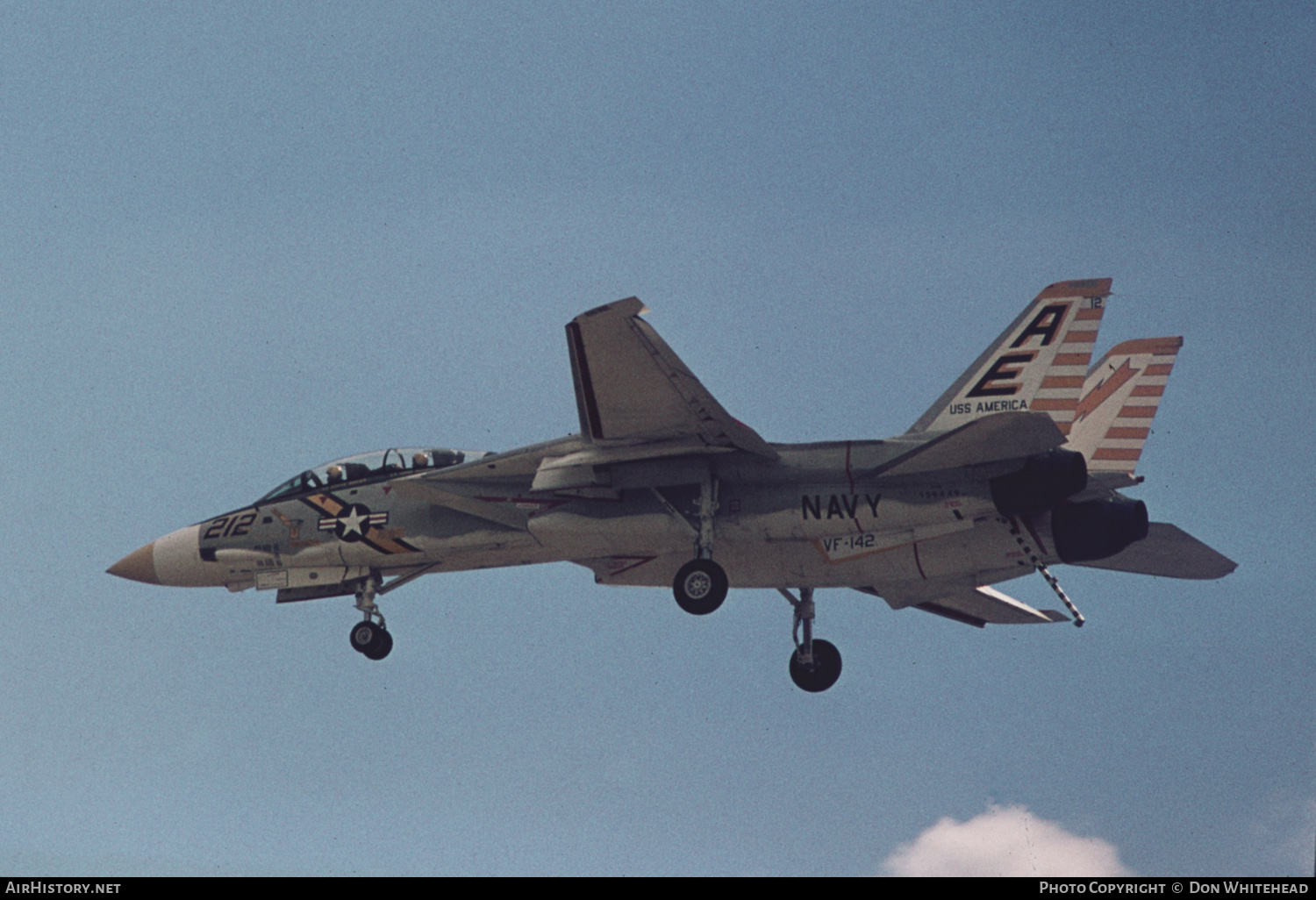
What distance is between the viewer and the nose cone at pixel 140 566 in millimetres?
26672

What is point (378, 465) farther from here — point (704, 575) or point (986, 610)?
point (986, 610)

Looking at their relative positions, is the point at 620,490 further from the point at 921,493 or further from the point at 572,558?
the point at 921,493

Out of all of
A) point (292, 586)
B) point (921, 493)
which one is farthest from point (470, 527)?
point (921, 493)

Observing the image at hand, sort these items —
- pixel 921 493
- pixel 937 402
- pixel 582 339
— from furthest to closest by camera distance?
pixel 937 402 < pixel 921 493 < pixel 582 339

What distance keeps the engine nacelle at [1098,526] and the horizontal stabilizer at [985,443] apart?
5.43ft

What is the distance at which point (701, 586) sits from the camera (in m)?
22.6

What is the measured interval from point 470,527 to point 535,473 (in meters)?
1.89

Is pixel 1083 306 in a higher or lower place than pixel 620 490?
higher

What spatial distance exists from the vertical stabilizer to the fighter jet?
3 centimetres

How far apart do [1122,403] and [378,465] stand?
11.7 meters

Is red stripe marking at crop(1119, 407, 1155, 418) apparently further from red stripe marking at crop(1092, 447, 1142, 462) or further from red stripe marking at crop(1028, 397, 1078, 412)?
red stripe marking at crop(1028, 397, 1078, 412)

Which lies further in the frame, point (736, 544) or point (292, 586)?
point (292, 586)

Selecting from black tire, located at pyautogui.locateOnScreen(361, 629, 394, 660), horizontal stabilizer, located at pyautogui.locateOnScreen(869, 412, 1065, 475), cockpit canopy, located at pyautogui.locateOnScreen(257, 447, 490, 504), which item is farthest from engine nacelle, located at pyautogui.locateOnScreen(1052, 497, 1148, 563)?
black tire, located at pyautogui.locateOnScreen(361, 629, 394, 660)

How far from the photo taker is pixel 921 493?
22219 millimetres
